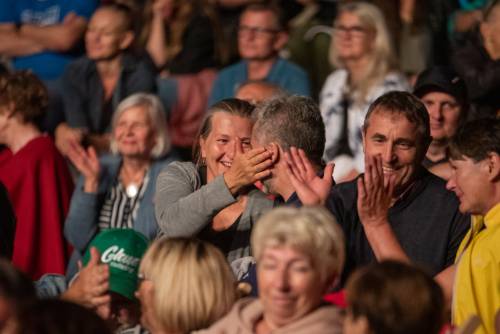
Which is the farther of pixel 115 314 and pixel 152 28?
pixel 152 28

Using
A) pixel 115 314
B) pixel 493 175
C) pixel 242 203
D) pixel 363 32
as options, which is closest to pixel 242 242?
→ pixel 242 203

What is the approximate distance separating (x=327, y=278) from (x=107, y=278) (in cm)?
111

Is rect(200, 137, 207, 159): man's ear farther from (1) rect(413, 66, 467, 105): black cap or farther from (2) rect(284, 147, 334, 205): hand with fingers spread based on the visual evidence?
(1) rect(413, 66, 467, 105): black cap

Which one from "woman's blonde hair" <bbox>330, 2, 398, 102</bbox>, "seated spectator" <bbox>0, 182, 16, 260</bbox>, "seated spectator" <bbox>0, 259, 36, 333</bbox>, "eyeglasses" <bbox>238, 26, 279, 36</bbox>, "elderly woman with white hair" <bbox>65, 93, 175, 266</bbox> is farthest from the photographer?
"eyeglasses" <bbox>238, 26, 279, 36</bbox>

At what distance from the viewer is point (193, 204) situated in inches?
250

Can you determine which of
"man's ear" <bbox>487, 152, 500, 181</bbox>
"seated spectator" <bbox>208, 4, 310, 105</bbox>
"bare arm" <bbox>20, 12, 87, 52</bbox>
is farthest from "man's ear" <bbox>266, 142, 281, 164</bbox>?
"bare arm" <bbox>20, 12, 87, 52</bbox>

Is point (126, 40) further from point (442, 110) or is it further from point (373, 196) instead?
point (373, 196)

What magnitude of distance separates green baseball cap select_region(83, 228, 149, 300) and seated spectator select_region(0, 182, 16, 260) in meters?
0.47

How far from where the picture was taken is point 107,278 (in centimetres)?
593

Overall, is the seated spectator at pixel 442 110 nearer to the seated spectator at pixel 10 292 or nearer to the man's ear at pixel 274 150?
the man's ear at pixel 274 150

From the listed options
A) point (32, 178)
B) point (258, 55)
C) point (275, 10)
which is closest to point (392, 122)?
point (32, 178)

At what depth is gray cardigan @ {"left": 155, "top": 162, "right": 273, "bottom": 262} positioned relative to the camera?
20.6 feet

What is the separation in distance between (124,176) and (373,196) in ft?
10.1

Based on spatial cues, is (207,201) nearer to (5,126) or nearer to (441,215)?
(441,215)
